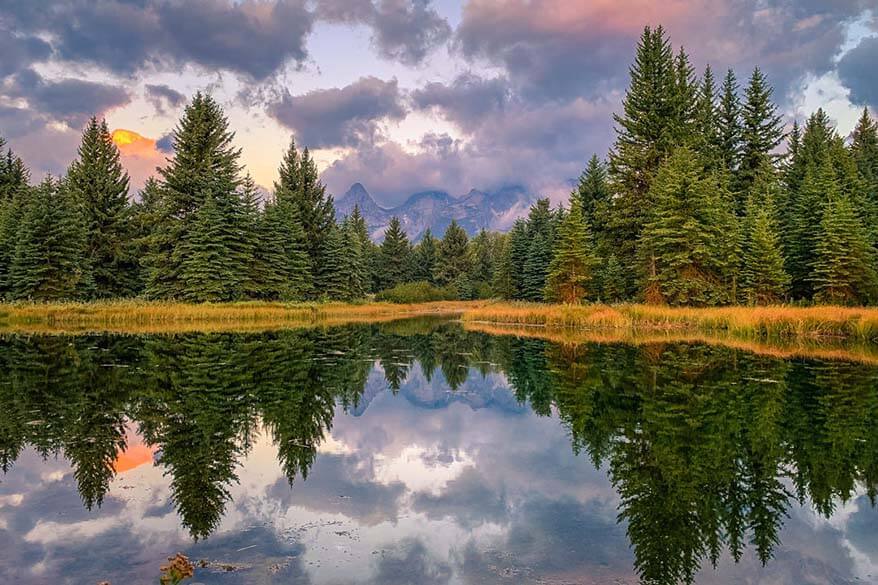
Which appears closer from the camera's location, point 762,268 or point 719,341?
point 719,341

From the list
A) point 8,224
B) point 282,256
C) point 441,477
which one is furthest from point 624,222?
point 8,224

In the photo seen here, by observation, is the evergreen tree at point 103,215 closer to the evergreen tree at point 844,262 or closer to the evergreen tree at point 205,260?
the evergreen tree at point 205,260

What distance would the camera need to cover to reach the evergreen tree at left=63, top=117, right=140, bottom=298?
47969 millimetres

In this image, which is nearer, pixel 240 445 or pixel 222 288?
pixel 240 445

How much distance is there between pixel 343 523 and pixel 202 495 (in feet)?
5.87

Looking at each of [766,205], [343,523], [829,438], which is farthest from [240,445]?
[766,205]

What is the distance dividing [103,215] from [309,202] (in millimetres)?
17589

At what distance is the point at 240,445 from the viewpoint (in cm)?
884

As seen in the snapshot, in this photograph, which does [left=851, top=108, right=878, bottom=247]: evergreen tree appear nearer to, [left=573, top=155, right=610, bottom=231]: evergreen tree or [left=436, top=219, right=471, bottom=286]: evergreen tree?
[left=573, top=155, right=610, bottom=231]: evergreen tree

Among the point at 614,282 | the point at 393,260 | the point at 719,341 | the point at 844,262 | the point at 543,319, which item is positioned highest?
the point at 393,260

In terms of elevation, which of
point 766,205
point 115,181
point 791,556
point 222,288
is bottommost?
point 791,556

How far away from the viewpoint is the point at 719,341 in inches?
955

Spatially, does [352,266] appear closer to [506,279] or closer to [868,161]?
[506,279]

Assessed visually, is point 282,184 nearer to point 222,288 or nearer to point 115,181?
point 115,181
